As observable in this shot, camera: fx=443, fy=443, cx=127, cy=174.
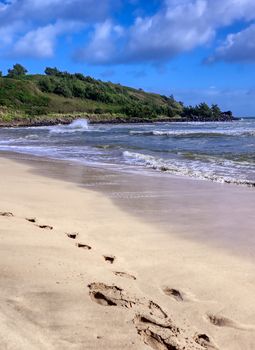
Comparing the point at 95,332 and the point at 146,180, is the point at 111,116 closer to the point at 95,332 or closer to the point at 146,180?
the point at 146,180

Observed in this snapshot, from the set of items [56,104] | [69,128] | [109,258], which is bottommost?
[69,128]

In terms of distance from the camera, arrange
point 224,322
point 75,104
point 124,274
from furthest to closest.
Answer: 1. point 75,104
2. point 124,274
3. point 224,322

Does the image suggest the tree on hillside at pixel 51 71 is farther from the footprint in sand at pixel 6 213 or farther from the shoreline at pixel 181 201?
the footprint in sand at pixel 6 213

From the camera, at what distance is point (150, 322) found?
2955 mm

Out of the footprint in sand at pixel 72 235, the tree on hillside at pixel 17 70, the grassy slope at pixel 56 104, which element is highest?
the tree on hillside at pixel 17 70

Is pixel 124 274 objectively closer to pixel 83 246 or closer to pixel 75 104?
pixel 83 246

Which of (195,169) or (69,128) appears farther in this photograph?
(69,128)

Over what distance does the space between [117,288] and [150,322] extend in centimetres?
55

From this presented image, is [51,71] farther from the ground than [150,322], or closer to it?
farther from the ground

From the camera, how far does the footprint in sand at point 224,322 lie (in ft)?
10.1

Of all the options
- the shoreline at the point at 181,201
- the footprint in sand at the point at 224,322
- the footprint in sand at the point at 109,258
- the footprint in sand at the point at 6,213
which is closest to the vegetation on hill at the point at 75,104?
the shoreline at the point at 181,201

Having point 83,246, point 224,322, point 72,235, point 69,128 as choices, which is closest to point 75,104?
point 69,128

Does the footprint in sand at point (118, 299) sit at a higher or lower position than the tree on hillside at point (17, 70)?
lower

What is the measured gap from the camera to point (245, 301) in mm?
3504
